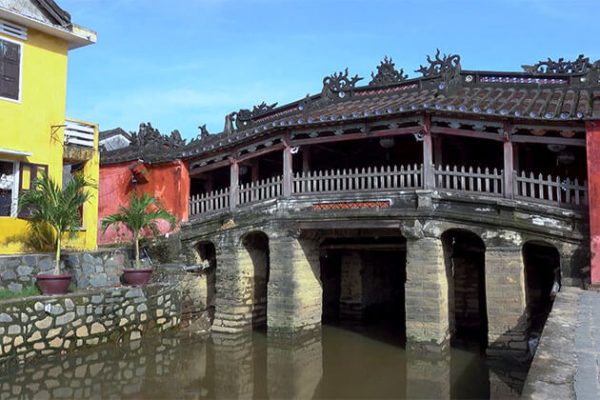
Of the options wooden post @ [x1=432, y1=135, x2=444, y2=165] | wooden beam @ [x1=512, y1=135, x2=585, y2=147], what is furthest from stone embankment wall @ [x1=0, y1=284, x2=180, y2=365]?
wooden beam @ [x1=512, y1=135, x2=585, y2=147]

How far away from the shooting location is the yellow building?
12523 millimetres

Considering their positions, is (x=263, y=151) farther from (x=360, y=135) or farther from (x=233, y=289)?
(x=233, y=289)

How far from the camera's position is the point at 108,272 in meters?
13.2

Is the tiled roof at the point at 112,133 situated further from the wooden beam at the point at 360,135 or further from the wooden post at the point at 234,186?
the wooden beam at the point at 360,135

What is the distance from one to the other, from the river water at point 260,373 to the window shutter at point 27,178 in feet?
12.3

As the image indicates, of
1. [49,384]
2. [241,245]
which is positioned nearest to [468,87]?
[241,245]

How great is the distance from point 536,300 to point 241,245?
24.6ft

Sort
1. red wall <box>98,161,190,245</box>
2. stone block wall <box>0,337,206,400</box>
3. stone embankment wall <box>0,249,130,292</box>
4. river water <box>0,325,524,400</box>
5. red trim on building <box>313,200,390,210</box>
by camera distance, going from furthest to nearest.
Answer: red wall <box>98,161,190,245</box>
red trim on building <box>313,200,390,210</box>
stone embankment wall <box>0,249,130,292</box>
river water <box>0,325,524,400</box>
stone block wall <box>0,337,206,400</box>

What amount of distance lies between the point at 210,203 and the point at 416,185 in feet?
20.6

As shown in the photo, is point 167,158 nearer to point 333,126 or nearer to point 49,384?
point 333,126

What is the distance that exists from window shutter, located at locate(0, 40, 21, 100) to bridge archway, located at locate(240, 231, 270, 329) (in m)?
6.54

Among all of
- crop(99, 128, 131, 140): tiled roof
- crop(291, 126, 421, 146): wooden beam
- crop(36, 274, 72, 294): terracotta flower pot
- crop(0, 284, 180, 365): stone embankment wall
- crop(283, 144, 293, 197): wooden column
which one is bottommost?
crop(0, 284, 180, 365): stone embankment wall

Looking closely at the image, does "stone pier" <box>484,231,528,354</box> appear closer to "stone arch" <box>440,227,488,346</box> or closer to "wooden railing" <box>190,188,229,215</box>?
"stone arch" <box>440,227,488,346</box>

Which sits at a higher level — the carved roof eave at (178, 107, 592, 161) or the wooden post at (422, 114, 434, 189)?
the carved roof eave at (178, 107, 592, 161)
